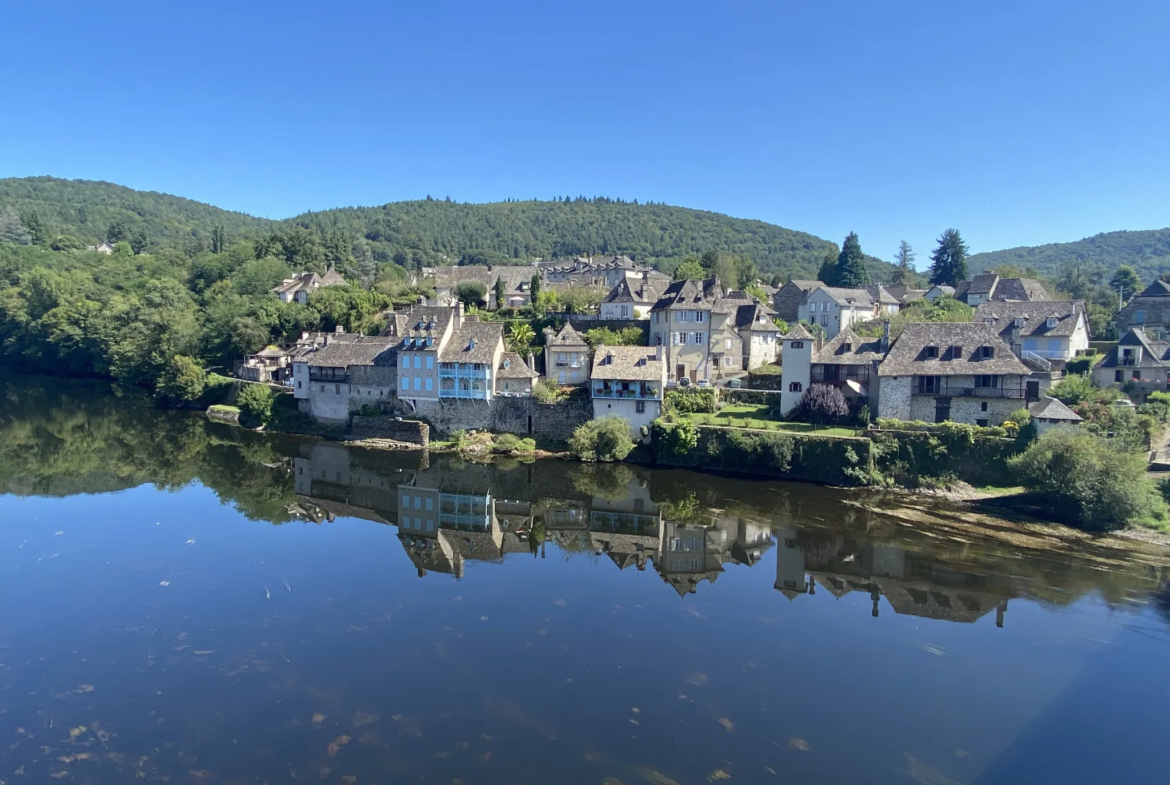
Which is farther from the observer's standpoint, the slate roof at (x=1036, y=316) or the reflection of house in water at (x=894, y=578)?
the slate roof at (x=1036, y=316)

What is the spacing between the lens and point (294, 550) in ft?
102

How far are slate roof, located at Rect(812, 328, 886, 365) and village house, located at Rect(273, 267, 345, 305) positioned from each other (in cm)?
5655

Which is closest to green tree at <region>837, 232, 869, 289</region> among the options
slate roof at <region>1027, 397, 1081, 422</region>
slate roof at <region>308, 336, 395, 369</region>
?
slate roof at <region>1027, 397, 1081, 422</region>

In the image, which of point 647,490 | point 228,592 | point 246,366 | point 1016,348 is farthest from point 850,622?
point 246,366

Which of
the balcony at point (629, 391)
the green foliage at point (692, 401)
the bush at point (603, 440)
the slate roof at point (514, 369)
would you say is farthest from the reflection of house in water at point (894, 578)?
the slate roof at point (514, 369)

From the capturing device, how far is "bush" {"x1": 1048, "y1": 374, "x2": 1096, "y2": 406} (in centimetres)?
4256

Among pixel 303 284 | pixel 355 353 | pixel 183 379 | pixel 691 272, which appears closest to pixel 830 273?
pixel 691 272

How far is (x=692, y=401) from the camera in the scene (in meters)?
49.8

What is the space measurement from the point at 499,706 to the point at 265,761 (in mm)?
5878

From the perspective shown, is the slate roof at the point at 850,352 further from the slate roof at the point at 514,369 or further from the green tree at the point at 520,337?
the green tree at the point at 520,337

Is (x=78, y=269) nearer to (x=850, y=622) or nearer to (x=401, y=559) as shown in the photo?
(x=401, y=559)

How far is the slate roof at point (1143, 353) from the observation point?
45938 millimetres

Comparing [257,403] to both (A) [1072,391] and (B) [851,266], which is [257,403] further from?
(B) [851,266]

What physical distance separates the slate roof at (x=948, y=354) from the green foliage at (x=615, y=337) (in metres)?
20.8
